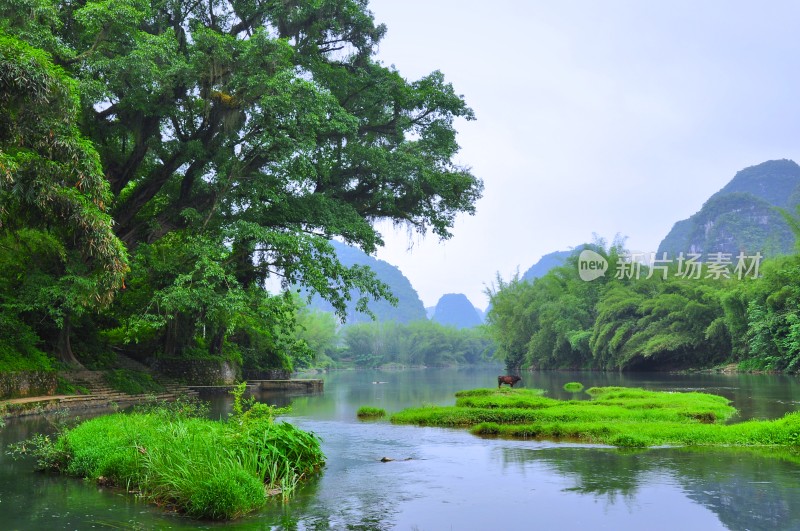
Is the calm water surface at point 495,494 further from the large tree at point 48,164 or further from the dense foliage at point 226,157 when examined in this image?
the dense foliage at point 226,157

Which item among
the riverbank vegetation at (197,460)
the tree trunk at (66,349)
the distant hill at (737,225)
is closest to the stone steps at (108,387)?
the tree trunk at (66,349)

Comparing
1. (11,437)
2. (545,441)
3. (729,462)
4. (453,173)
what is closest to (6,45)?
(11,437)

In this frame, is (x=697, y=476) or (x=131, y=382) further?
(x=131, y=382)

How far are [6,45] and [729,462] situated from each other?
558 inches

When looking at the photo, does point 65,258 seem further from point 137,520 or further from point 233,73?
point 137,520

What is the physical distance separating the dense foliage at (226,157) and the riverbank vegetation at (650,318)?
2648 centimetres

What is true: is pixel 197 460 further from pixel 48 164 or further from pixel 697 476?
pixel 48 164

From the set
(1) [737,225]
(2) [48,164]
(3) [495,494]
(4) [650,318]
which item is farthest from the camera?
(1) [737,225]

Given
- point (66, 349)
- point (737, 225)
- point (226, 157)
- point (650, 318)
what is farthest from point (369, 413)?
point (737, 225)

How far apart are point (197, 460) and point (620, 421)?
1161 cm

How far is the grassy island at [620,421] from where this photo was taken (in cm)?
1310

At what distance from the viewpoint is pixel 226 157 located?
25.1m

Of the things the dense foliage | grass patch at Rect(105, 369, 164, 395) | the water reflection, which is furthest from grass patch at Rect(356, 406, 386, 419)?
grass patch at Rect(105, 369, 164, 395)

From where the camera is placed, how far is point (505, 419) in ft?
56.5
